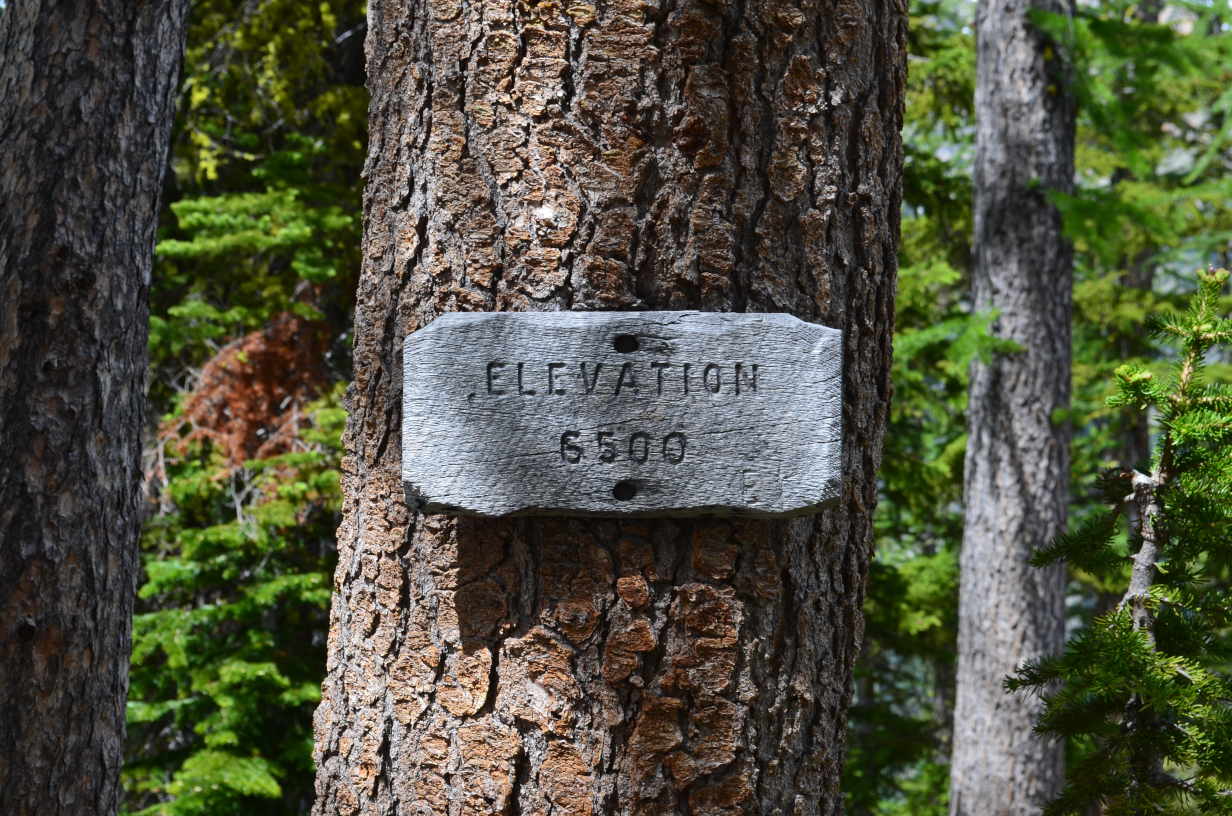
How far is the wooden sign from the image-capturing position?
1.32m

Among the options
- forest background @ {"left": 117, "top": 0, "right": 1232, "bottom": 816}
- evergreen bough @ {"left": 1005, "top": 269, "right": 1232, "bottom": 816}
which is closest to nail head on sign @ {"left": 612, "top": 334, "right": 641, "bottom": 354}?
evergreen bough @ {"left": 1005, "top": 269, "right": 1232, "bottom": 816}

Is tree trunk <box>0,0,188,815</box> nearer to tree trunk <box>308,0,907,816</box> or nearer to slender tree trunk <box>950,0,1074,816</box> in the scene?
tree trunk <box>308,0,907,816</box>

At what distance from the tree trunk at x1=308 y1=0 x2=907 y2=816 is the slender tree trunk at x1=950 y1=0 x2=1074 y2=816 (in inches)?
209

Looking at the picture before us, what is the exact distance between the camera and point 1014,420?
6.39m

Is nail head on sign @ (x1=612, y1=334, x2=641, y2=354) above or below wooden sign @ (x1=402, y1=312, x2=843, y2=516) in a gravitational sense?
above

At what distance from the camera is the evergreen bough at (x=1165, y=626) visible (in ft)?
6.44

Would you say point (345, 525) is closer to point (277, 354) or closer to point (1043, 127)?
point (277, 354)

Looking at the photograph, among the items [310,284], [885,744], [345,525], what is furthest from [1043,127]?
[345,525]

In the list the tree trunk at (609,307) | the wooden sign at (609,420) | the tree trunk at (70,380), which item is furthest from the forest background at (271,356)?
the wooden sign at (609,420)

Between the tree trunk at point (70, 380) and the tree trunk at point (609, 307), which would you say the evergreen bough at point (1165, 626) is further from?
the tree trunk at point (70, 380)

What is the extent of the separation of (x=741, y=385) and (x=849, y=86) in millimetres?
522

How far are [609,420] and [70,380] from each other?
2.89 metres

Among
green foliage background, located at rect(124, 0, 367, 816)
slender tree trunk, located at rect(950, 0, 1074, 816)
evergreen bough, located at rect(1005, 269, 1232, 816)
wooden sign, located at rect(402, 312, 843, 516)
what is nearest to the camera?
wooden sign, located at rect(402, 312, 843, 516)

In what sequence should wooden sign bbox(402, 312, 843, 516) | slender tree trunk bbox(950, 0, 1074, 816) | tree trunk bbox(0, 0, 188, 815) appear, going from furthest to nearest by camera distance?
slender tree trunk bbox(950, 0, 1074, 816)
tree trunk bbox(0, 0, 188, 815)
wooden sign bbox(402, 312, 843, 516)
